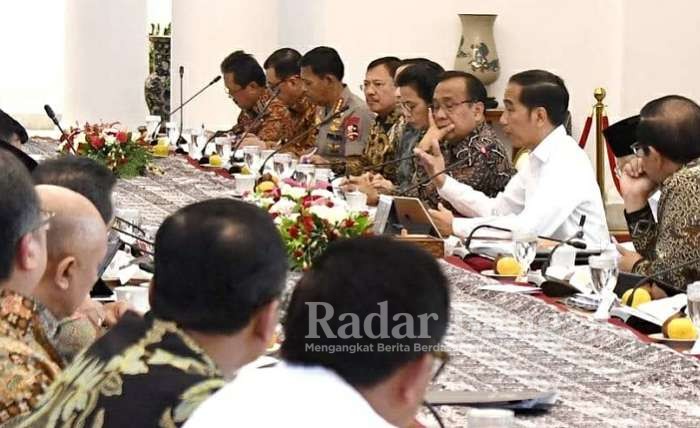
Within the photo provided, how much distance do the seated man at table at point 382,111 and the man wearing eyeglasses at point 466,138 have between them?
83 cm

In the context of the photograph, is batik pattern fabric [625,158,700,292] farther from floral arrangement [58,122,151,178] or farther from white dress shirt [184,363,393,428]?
floral arrangement [58,122,151,178]

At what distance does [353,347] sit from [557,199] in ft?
11.5

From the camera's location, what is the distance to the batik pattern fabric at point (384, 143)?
648cm

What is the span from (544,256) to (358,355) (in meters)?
2.71

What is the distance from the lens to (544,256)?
4.24 metres

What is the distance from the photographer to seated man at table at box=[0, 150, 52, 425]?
2197mm

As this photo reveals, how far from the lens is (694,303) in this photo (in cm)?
325

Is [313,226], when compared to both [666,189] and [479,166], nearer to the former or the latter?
[666,189]

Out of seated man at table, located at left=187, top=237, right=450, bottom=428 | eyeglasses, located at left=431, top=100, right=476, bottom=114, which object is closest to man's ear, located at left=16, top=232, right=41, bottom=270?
seated man at table, located at left=187, top=237, right=450, bottom=428

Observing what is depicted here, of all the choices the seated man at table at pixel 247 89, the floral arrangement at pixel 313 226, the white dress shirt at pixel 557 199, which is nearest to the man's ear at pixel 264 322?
the floral arrangement at pixel 313 226

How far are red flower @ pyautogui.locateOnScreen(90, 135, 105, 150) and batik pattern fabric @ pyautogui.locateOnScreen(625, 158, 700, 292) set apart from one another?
8.78 ft

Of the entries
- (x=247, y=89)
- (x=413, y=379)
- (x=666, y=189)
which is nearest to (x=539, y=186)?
(x=666, y=189)

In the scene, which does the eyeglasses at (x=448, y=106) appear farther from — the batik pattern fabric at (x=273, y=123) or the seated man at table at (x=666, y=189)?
the batik pattern fabric at (x=273, y=123)

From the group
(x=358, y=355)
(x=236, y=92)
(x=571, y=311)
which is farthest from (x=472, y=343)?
(x=236, y=92)
